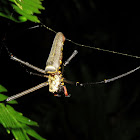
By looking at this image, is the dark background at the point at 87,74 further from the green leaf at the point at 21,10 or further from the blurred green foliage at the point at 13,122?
the blurred green foliage at the point at 13,122

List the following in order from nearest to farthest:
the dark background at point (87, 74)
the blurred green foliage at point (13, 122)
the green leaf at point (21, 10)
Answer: the blurred green foliage at point (13, 122) → the green leaf at point (21, 10) → the dark background at point (87, 74)

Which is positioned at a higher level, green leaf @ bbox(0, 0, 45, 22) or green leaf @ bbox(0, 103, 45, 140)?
green leaf @ bbox(0, 0, 45, 22)

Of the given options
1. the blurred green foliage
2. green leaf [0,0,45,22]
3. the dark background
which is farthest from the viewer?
the dark background

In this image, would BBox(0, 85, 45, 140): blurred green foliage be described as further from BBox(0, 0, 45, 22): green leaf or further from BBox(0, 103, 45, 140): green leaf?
BBox(0, 0, 45, 22): green leaf

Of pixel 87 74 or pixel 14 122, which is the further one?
pixel 87 74

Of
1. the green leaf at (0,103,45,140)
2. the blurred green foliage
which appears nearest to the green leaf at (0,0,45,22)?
the blurred green foliage

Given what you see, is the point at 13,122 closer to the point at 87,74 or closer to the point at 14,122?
the point at 14,122

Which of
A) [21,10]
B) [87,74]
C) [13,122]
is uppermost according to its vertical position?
[87,74]

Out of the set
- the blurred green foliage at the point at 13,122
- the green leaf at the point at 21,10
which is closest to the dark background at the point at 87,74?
the green leaf at the point at 21,10

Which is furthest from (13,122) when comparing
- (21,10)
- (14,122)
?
(21,10)
